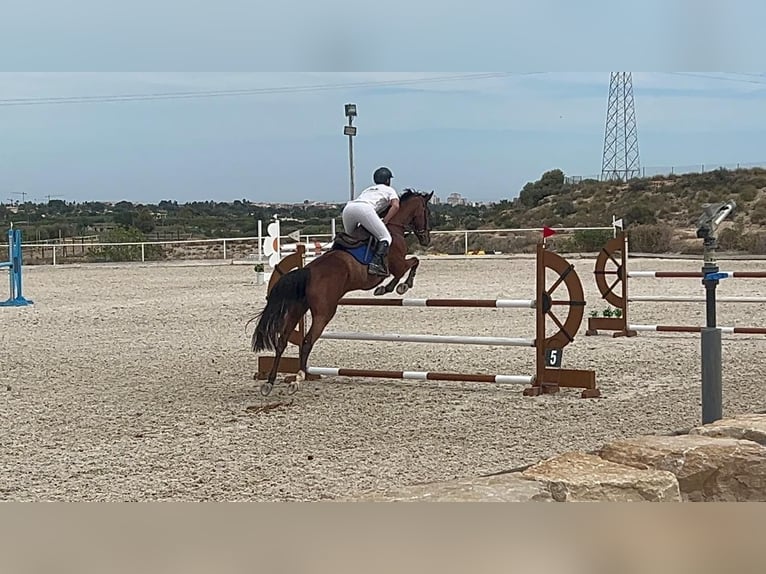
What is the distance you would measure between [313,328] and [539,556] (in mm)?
3213

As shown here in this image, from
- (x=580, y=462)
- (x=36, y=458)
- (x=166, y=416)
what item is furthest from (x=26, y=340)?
(x=580, y=462)

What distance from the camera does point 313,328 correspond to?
17.9 ft

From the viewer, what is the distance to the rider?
5426mm

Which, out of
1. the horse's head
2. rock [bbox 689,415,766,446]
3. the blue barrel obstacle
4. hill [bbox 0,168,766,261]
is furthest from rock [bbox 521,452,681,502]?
the blue barrel obstacle

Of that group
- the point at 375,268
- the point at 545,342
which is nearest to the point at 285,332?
the point at 375,268

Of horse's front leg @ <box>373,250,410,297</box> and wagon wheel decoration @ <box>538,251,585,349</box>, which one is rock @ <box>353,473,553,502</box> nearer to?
wagon wheel decoration @ <box>538,251,585,349</box>

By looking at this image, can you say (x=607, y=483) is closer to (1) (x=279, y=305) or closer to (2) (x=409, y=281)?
(1) (x=279, y=305)

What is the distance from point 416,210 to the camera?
5.64 m

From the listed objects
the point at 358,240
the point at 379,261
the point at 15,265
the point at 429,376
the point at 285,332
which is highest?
the point at 358,240

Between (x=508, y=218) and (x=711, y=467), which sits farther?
(x=508, y=218)

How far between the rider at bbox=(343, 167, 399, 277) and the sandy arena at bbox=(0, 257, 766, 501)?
78cm

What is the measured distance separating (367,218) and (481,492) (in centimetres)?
311

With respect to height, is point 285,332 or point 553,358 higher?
point 285,332

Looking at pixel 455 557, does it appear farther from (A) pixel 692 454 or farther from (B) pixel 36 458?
(B) pixel 36 458
